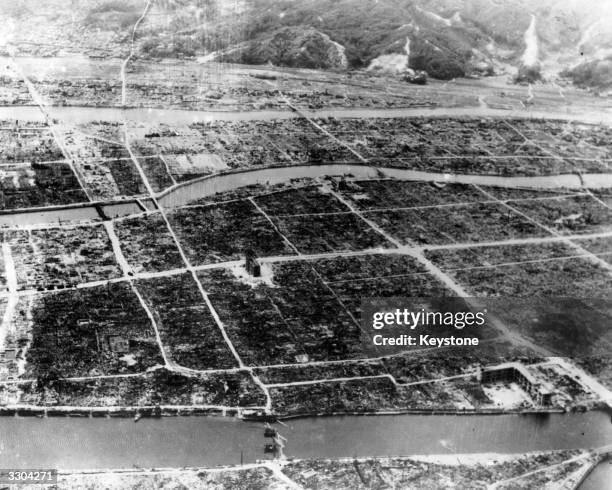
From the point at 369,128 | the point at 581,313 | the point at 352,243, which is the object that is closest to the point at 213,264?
the point at 352,243

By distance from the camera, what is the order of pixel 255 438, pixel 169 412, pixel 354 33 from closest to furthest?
pixel 255 438 → pixel 169 412 → pixel 354 33

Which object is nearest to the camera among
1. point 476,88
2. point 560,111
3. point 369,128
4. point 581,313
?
point 581,313

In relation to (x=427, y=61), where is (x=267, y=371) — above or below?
below

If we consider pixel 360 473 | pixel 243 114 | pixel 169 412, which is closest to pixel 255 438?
pixel 169 412

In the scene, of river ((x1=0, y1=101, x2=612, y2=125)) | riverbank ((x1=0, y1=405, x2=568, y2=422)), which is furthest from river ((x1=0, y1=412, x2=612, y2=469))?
river ((x1=0, y1=101, x2=612, y2=125))

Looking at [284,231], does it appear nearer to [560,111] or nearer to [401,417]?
[401,417]

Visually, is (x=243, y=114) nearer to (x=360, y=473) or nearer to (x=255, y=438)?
(x=255, y=438)

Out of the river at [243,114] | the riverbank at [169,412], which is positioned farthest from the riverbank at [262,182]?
the riverbank at [169,412]

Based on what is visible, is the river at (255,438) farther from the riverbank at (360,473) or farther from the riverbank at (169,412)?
the riverbank at (360,473)
